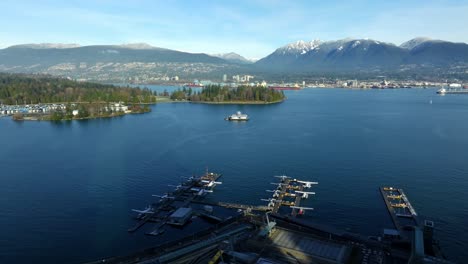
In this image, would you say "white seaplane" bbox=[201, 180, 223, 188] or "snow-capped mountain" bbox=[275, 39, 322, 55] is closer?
"white seaplane" bbox=[201, 180, 223, 188]

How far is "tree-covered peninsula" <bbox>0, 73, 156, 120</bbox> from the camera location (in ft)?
75.9

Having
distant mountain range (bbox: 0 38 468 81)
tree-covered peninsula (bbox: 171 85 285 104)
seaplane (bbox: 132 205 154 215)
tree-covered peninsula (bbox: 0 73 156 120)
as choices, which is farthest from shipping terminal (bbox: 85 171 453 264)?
distant mountain range (bbox: 0 38 468 81)

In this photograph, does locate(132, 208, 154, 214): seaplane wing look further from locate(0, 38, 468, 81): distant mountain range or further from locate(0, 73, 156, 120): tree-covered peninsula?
locate(0, 38, 468, 81): distant mountain range

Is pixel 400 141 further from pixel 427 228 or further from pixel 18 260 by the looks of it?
pixel 18 260

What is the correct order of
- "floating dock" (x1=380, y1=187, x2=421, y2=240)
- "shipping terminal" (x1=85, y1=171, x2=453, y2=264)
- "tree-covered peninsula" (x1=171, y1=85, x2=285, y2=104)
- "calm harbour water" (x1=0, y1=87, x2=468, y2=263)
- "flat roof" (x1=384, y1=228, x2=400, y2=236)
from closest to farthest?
"shipping terminal" (x1=85, y1=171, x2=453, y2=264)
"flat roof" (x1=384, y1=228, x2=400, y2=236)
"calm harbour water" (x1=0, y1=87, x2=468, y2=263)
"floating dock" (x1=380, y1=187, x2=421, y2=240)
"tree-covered peninsula" (x1=171, y1=85, x2=285, y2=104)

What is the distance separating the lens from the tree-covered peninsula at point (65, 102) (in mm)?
23125

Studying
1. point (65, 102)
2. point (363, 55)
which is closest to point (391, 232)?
point (65, 102)

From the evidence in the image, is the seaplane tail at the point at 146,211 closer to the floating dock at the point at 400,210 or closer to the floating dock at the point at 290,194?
the floating dock at the point at 290,194

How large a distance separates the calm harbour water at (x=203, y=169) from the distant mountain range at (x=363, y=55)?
265 feet

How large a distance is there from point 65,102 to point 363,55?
104 m

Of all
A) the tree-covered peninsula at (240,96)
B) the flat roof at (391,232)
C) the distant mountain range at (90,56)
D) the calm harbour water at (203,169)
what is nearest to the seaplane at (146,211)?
the calm harbour water at (203,169)

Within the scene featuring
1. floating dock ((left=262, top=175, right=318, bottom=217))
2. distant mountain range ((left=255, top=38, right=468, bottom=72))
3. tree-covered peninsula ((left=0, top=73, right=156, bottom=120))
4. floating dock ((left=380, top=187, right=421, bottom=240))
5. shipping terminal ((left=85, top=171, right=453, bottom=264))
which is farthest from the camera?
distant mountain range ((left=255, top=38, right=468, bottom=72))

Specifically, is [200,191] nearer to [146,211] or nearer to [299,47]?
[146,211]

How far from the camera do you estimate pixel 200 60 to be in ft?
329
